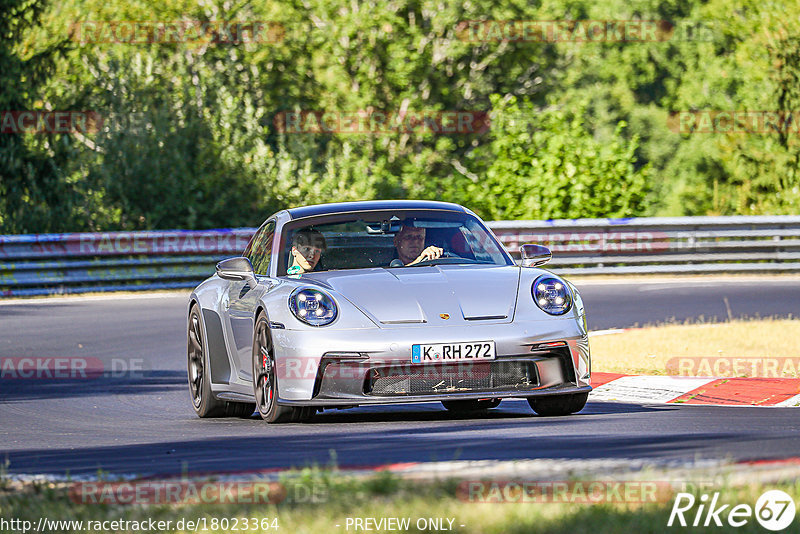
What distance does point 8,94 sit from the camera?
27.5 metres

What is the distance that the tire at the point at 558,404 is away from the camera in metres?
8.84

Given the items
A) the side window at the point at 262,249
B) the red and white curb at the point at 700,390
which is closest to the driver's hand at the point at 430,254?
the side window at the point at 262,249

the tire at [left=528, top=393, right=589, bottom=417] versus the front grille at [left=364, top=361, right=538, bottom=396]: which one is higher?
the front grille at [left=364, top=361, right=538, bottom=396]

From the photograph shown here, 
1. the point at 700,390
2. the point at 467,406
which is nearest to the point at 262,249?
the point at 467,406

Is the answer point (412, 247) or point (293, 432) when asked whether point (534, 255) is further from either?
point (293, 432)

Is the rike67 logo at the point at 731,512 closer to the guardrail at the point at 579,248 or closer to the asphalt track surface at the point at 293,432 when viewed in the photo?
the asphalt track surface at the point at 293,432

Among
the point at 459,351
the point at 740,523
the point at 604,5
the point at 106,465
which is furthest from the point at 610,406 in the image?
the point at 604,5

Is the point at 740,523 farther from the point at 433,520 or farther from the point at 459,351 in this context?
the point at 459,351

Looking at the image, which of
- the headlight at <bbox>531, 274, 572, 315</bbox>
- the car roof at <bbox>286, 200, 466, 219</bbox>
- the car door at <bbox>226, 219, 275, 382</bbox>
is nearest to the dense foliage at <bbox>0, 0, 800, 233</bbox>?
the car door at <bbox>226, 219, 275, 382</bbox>

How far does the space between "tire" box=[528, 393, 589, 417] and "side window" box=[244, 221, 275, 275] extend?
2004 millimetres

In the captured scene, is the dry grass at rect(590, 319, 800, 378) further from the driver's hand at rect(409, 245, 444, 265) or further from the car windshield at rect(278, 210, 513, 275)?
the driver's hand at rect(409, 245, 444, 265)

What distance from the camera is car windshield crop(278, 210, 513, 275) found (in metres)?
9.38

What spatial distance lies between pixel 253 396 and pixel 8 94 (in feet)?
65.1

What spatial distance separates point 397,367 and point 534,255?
1630 mm
